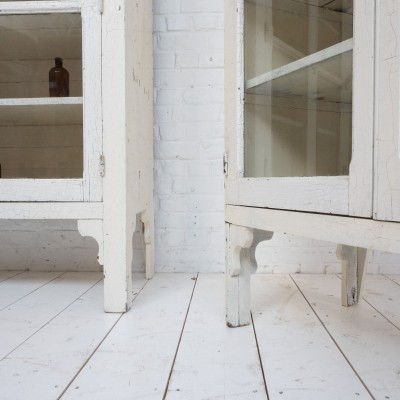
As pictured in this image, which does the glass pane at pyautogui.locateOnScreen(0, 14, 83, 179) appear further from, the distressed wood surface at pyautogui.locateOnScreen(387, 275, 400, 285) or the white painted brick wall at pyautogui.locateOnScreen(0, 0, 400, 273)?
the distressed wood surface at pyautogui.locateOnScreen(387, 275, 400, 285)

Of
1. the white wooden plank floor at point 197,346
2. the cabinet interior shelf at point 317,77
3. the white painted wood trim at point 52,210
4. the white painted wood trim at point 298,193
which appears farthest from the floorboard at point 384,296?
the white painted wood trim at point 52,210

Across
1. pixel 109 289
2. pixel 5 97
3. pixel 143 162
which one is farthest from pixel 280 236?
pixel 5 97

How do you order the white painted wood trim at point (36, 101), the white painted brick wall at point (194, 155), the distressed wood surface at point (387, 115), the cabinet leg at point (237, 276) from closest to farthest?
1. the distressed wood surface at point (387, 115)
2. the cabinet leg at point (237, 276)
3. the white painted wood trim at point (36, 101)
4. the white painted brick wall at point (194, 155)

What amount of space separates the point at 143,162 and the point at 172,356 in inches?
31.7

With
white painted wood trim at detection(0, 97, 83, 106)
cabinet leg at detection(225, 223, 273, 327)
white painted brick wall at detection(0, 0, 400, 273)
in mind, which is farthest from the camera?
white painted brick wall at detection(0, 0, 400, 273)

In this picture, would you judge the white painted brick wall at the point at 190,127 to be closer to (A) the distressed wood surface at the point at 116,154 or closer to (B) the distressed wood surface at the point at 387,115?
(A) the distressed wood surface at the point at 116,154

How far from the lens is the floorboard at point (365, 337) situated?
789mm

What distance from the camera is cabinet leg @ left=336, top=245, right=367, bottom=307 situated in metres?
1.25

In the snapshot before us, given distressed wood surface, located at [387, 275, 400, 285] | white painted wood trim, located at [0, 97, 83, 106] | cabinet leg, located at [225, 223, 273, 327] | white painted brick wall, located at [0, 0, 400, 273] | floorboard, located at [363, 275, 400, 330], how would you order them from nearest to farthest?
cabinet leg, located at [225, 223, 273, 327]
floorboard, located at [363, 275, 400, 330]
white painted wood trim, located at [0, 97, 83, 106]
distressed wood surface, located at [387, 275, 400, 285]
white painted brick wall, located at [0, 0, 400, 273]

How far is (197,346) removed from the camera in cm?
94

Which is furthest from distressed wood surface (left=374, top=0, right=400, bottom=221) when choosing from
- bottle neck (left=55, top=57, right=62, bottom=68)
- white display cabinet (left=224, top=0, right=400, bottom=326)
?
bottle neck (left=55, top=57, right=62, bottom=68)

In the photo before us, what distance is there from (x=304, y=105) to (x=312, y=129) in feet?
0.22

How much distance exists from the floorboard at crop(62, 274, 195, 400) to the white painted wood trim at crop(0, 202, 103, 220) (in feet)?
1.11

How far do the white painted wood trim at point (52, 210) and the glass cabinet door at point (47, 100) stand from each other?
0.03m
